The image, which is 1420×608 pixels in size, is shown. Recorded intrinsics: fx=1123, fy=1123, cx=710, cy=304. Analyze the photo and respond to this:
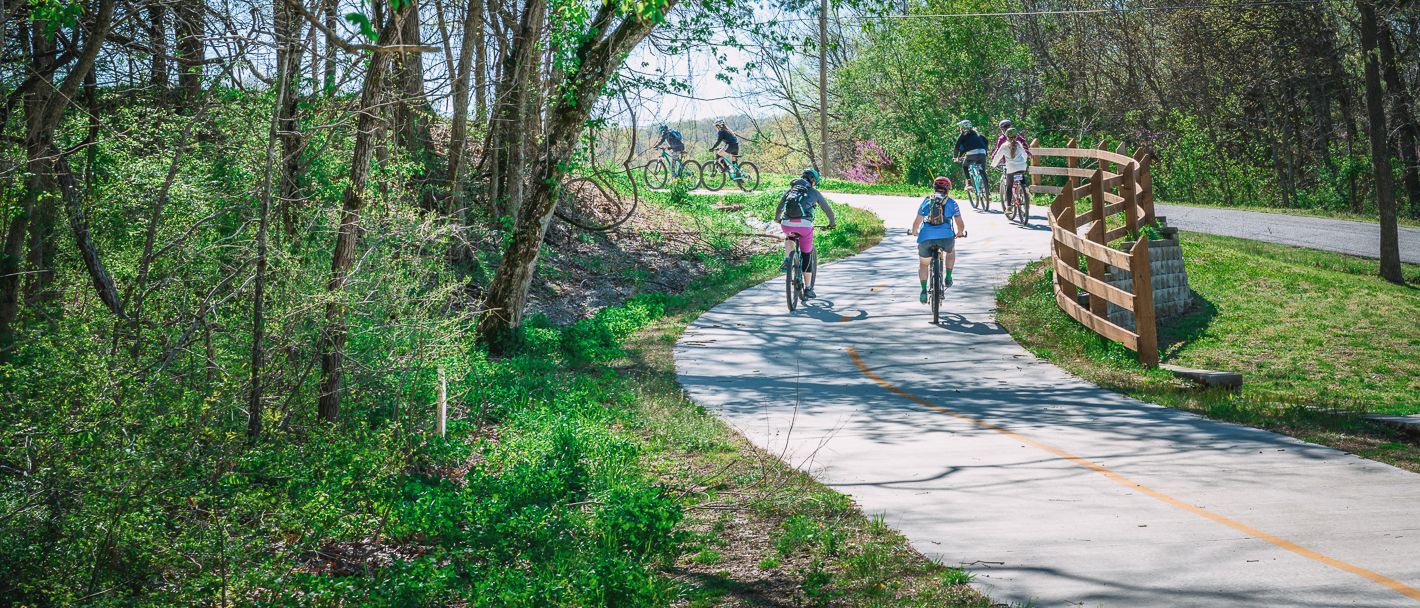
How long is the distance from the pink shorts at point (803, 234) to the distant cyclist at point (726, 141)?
45.6 feet

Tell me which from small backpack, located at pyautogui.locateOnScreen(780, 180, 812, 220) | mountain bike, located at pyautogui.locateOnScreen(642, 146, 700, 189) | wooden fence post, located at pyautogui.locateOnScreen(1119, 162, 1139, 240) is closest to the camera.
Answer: small backpack, located at pyautogui.locateOnScreen(780, 180, 812, 220)

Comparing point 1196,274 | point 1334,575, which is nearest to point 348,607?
point 1334,575

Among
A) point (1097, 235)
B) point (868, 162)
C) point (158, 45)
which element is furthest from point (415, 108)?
point (868, 162)

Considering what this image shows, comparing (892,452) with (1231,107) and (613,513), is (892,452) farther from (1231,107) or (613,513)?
(1231,107)

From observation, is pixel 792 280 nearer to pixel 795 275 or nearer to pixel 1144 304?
pixel 795 275

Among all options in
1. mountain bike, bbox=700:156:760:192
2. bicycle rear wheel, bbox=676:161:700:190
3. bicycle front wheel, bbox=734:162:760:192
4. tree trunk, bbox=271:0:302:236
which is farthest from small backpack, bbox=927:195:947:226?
bicycle rear wheel, bbox=676:161:700:190

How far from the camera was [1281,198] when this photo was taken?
118 ft

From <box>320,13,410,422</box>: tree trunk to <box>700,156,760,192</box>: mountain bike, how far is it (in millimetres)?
22970

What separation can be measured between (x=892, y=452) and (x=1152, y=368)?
5369 millimetres

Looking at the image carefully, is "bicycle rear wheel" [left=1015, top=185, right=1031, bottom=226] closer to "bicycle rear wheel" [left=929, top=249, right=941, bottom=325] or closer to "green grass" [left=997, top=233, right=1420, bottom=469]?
"green grass" [left=997, top=233, right=1420, bottom=469]

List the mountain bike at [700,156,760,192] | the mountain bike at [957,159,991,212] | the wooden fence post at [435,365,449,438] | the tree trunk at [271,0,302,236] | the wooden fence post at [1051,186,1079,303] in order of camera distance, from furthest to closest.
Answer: the mountain bike at [700,156,760,192] → the mountain bike at [957,159,991,212] → the wooden fence post at [1051,186,1079,303] → the wooden fence post at [435,365,449,438] → the tree trunk at [271,0,302,236]

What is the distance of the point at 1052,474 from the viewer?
8.19 m

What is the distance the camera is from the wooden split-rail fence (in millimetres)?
13078

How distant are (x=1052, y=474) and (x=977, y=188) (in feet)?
64.0
